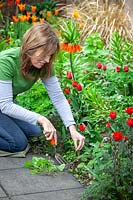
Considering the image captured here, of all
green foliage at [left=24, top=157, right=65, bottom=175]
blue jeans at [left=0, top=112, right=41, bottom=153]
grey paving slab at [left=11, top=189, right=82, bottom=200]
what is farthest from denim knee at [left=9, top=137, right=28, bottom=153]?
grey paving slab at [left=11, top=189, right=82, bottom=200]

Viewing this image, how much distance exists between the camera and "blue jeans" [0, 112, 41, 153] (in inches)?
209

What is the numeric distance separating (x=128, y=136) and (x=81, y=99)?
4.39 feet

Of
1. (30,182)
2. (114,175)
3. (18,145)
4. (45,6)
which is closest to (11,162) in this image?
(18,145)

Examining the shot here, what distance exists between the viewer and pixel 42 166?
16.6 ft

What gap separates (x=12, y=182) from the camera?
4.77 m

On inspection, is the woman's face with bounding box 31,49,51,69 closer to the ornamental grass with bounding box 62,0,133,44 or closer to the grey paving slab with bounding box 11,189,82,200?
the grey paving slab with bounding box 11,189,82,200

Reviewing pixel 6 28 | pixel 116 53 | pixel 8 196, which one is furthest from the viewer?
pixel 6 28

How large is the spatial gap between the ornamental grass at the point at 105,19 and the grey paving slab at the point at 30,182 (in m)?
3.59

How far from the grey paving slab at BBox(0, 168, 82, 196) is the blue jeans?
0.36 meters

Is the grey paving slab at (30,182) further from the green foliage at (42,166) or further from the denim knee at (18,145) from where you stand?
the denim knee at (18,145)

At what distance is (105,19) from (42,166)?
3.94m

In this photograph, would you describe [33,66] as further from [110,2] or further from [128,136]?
[110,2]

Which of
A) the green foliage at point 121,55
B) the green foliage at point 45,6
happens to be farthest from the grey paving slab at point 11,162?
the green foliage at point 45,6

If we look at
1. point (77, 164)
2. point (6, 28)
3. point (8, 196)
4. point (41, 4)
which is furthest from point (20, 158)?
point (41, 4)
